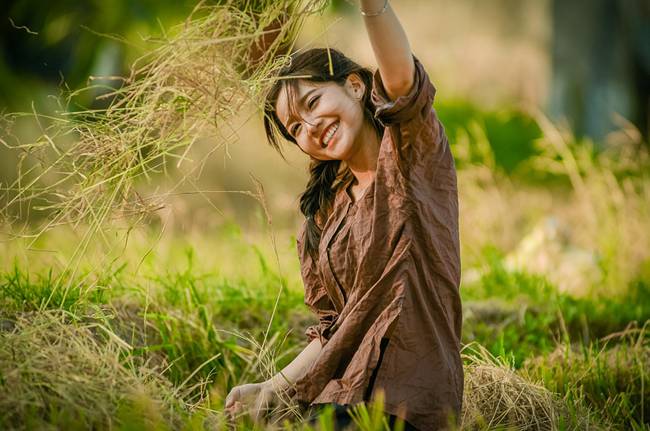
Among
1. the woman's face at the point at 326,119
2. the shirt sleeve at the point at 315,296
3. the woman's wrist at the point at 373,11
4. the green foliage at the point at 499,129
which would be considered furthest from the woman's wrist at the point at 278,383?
the green foliage at the point at 499,129

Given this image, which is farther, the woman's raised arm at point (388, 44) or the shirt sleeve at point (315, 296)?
the shirt sleeve at point (315, 296)

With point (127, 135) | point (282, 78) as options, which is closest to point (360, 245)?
point (282, 78)

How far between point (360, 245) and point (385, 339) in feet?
0.85

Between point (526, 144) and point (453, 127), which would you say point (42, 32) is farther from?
point (526, 144)

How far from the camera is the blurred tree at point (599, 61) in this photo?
8289 mm

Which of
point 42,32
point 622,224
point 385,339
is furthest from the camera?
point 42,32

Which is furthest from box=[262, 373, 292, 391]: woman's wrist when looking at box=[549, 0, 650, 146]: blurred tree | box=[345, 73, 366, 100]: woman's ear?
box=[549, 0, 650, 146]: blurred tree

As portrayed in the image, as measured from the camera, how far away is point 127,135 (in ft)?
7.19

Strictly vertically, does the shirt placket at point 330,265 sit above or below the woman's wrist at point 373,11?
below

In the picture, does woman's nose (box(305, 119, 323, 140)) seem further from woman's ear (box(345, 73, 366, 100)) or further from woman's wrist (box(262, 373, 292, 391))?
woman's wrist (box(262, 373, 292, 391))

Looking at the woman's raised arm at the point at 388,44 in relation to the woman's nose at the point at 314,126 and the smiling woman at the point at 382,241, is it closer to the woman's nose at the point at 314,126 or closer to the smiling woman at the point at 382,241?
the smiling woman at the point at 382,241

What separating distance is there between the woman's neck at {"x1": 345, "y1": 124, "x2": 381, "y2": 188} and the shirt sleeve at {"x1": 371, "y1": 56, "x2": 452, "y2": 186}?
21cm

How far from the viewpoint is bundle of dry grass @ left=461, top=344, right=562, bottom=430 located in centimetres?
219

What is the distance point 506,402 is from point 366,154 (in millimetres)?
823
